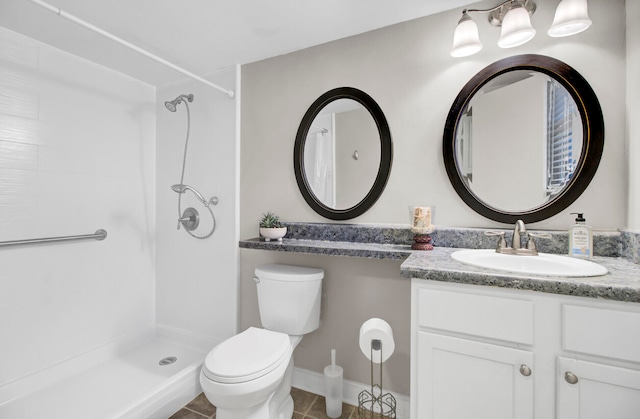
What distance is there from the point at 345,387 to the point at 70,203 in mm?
2141

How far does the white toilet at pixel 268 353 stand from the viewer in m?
1.30

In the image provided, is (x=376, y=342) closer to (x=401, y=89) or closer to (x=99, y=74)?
(x=401, y=89)

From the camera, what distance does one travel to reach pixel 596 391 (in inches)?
34.5

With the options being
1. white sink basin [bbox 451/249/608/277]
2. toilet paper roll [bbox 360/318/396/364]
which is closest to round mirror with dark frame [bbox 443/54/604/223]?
white sink basin [bbox 451/249/608/277]

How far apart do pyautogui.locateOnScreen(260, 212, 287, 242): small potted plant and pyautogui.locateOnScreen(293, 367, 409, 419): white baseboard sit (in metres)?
0.87

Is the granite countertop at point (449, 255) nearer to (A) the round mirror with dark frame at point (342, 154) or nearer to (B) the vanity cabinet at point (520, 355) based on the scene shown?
(B) the vanity cabinet at point (520, 355)

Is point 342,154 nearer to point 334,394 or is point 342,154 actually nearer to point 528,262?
point 528,262

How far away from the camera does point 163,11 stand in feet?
5.19

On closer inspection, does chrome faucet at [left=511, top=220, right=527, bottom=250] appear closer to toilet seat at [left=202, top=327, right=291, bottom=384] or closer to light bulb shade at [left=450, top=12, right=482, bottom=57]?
light bulb shade at [left=450, top=12, right=482, bottom=57]

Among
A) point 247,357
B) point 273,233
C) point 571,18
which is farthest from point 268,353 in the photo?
point 571,18

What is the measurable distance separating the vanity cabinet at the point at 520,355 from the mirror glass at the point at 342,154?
2.69 ft

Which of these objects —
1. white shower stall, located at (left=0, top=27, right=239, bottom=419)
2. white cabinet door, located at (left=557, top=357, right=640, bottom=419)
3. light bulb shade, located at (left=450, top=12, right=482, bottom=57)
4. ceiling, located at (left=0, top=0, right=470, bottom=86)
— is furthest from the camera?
white shower stall, located at (left=0, top=27, right=239, bottom=419)

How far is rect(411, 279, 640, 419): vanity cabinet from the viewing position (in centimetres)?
86

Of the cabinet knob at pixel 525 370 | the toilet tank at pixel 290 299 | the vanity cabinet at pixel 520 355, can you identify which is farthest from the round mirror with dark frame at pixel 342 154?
the cabinet knob at pixel 525 370
